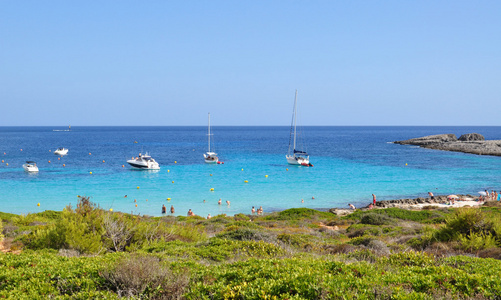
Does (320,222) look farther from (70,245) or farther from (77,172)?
(77,172)

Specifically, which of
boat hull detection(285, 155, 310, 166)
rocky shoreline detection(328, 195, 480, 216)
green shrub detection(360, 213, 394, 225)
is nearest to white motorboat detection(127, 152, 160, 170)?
boat hull detection(285, 155, 310, 166)

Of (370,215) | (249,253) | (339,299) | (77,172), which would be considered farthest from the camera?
(77,172)

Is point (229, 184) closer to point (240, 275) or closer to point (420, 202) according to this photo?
point (420, 202)

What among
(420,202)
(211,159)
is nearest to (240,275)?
(420,202)

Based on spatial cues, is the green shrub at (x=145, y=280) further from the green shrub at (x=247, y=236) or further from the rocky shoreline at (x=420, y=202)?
the rocky shoreline at (x=420, y=202)

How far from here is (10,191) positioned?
3478 centimetres

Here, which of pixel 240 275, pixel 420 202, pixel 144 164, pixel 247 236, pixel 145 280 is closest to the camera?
pixel 145 280

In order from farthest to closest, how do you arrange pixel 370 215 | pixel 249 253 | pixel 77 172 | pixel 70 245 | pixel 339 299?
pixel 77 172 < pixel 370 215 < pixel 70 245 < pixel 249 253 < pixel 339 299

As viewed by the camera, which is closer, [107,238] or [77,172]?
[107,238]

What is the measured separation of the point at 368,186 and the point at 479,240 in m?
30.2

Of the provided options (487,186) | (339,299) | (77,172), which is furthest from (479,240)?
(77,172)

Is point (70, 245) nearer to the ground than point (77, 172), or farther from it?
farther from it

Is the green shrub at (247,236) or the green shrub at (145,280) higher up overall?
the green shrub at (145,280)

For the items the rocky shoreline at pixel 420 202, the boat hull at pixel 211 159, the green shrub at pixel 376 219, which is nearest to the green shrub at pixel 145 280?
the green shrub at pixel 376 219
